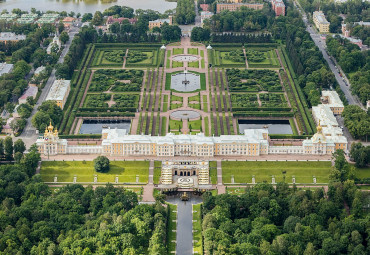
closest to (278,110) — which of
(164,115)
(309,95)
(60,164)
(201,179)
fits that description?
(309,95)

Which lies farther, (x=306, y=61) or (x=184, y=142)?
(x=306, y=61)

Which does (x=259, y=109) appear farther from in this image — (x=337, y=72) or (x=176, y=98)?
(x=337, y=72)

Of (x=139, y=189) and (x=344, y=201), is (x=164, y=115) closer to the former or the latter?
(x=139, y=189)

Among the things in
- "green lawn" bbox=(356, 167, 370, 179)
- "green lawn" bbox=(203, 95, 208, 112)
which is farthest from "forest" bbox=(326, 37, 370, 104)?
"green lawn" bbox=(203, 95, 208, 112)

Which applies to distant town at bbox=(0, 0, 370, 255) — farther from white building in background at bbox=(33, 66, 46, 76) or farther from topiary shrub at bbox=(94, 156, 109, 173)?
white building in background at bbox=(33, 66, 46, 76)

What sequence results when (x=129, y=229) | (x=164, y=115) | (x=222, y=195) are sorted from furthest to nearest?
(x=164, y=115) → (x=222, y=195) → (x=129, y=229)

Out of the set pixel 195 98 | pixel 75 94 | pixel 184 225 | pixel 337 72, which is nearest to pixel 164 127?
pixel 195 98

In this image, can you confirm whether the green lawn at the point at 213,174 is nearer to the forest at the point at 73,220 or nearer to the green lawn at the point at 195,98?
the forest at the point at 73,220
